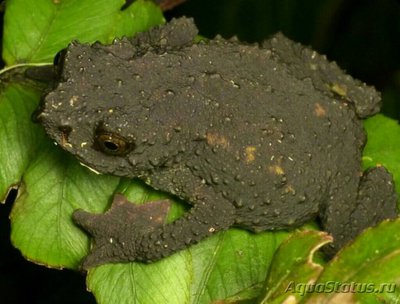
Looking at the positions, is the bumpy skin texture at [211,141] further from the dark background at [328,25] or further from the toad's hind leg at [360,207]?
the dark background at [328,25]

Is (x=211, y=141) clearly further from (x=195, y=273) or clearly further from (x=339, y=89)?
(x=339, y=89)

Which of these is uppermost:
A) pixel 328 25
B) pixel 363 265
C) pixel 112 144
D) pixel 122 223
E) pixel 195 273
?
pixel 112 144

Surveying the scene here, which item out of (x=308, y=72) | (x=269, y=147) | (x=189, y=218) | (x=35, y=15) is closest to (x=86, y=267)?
(x=189, y=218)

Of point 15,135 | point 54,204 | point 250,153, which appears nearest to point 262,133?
point 250,153

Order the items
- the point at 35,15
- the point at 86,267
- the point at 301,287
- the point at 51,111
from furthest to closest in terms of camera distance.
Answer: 1. the point at 35,15
2. the point at 86,267
3. the point at 51,111
4. the point at 301,287

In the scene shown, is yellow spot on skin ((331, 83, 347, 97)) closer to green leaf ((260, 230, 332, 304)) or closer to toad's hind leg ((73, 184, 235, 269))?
toad's hind leg ((73, 184, 235, 269))

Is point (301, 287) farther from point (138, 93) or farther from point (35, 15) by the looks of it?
point (35, 15)

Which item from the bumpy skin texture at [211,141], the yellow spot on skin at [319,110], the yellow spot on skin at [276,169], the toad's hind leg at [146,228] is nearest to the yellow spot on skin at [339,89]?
the bumpy skin texture at [211,141]
